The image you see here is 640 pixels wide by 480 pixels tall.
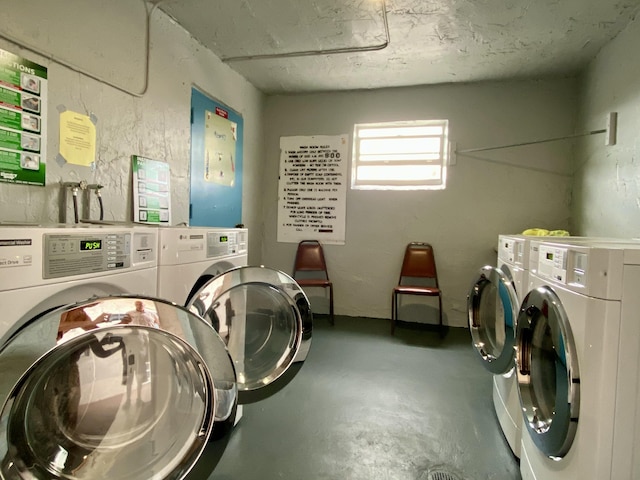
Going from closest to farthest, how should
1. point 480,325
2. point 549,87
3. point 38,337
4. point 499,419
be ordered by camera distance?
point 38,337
point 499,419
point 480,325
point 549,87

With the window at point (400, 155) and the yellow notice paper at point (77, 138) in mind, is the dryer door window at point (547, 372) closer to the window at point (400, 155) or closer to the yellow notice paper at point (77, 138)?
the yellow notice paper at point (77, 138)

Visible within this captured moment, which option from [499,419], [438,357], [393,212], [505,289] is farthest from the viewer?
[393,212]

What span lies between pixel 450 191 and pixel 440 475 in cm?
248

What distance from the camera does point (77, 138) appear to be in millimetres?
1624

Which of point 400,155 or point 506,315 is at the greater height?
point 400,155

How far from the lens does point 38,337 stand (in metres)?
0.71

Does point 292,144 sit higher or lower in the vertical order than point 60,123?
higher

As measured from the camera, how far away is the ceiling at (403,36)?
6.74 feet

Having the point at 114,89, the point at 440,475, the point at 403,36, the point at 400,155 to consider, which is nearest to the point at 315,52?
the point at 403,36

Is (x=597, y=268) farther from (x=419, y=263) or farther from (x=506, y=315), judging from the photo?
(x=419, y=263)

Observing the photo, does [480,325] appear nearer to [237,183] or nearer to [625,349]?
[625,349]

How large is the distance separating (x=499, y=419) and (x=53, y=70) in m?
2.59

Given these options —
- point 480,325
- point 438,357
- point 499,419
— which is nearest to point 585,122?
point 480,325

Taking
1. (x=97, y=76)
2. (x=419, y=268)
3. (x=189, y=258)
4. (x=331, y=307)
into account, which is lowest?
(x=331, y=307)
